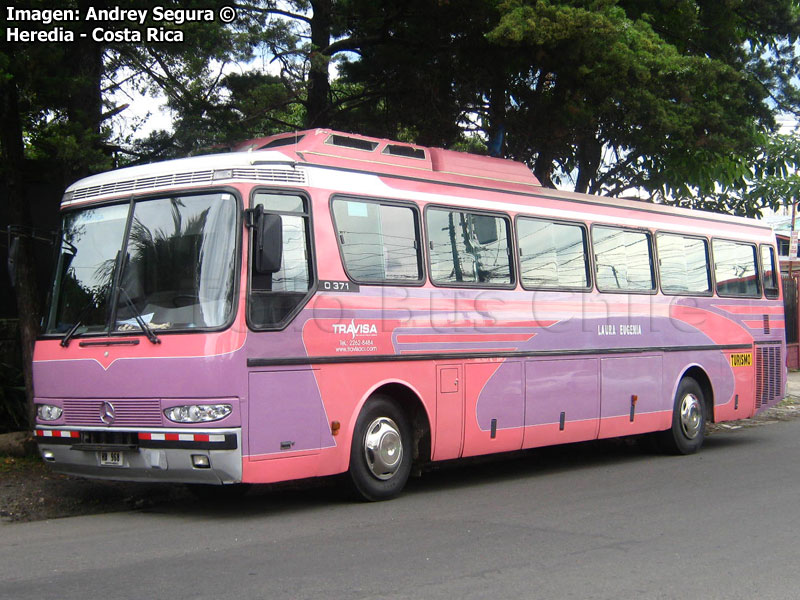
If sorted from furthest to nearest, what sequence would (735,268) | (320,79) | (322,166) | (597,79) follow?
(320,79)
(735,268)
(597,79)
(322,166)

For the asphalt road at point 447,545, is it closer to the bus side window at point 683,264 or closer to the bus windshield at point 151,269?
the bus windshield at point 151,269

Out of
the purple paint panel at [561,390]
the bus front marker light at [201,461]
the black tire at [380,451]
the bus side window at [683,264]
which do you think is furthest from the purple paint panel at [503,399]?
the bus side window at [683,264]

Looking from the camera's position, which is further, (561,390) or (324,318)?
(561,390)

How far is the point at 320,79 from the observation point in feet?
50.0

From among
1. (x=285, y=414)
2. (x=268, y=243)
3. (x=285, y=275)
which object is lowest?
(x=285, y=414)

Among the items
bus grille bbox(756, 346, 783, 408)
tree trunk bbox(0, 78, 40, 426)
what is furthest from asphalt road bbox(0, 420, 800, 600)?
bus grille bbox(756, 346, 783, 408)

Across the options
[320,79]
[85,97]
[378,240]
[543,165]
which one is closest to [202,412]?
[378,240]

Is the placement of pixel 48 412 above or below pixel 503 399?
above

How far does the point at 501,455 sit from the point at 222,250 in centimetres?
660

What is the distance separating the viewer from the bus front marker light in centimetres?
791

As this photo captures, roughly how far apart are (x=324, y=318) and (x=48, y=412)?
8.66 feet

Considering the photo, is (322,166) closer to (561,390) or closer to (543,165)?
(561,390)

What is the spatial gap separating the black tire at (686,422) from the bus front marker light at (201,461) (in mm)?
7465

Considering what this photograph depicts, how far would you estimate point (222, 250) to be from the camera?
820 centimetres
